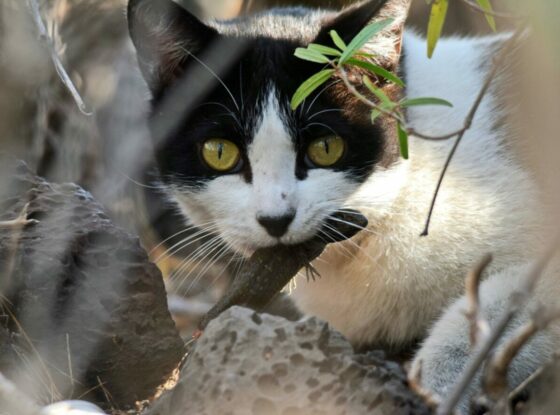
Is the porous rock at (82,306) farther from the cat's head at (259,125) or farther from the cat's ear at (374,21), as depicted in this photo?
the cat's ear at (374,21)

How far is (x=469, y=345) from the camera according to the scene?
1.60 meters

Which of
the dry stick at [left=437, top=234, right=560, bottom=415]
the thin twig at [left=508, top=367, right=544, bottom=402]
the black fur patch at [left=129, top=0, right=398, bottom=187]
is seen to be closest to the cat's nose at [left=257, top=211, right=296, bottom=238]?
the black fur patch at [left=129, top=0, right=398, bottom=187]

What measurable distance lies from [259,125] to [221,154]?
12 cm

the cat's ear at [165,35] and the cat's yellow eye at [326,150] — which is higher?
the cat's ear at [165,35]

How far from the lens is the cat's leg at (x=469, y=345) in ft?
4.98

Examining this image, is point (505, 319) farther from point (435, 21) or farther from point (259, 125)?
point (259, 125)

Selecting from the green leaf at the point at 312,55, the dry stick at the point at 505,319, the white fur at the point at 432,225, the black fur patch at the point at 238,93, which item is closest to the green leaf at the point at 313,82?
the green leaf at the point at 312,55

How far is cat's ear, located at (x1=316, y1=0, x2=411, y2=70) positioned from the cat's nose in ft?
1.17

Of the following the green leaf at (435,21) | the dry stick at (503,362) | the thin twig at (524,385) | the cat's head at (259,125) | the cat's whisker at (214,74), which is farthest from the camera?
the cat's whisker at (214,74)

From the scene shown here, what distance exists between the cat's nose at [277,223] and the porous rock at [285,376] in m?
0.37

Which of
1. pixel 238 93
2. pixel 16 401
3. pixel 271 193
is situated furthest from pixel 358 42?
pixel 16 401

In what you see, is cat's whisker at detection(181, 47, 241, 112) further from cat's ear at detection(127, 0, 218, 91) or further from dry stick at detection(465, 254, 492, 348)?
dry stick at detection(465, 254, 492, 348)

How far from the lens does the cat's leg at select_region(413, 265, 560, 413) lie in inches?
59.7

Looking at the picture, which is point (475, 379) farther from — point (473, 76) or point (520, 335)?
point (473, 76)
